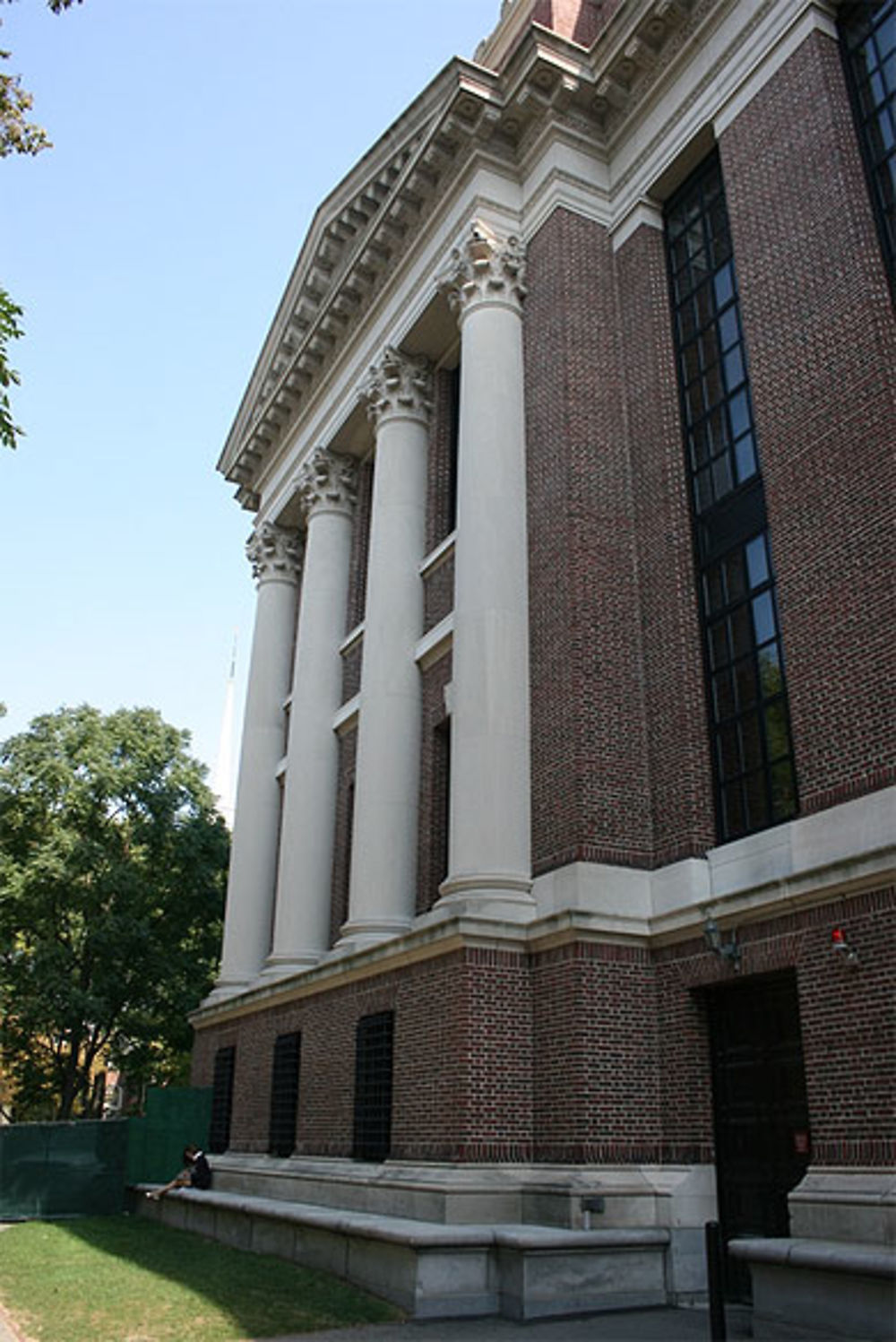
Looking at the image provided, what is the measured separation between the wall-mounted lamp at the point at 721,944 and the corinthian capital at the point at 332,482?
1519cm

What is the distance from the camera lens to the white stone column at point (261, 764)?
81.5ft

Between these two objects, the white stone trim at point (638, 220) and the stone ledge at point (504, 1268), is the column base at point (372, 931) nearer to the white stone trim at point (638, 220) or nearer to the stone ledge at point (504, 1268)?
the stone ledge at point (504, 1268)

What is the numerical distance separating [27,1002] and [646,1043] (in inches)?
1026

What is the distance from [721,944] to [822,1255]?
3715 mm

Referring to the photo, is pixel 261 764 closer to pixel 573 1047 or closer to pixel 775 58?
pixel 573 1047

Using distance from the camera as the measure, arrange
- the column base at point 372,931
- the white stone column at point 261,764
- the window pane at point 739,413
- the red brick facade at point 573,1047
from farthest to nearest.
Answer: the white stone column at point 261,764 < the column base at point 372,931 < the window pane at point 739,413 < the red brick facade at point 573,1047

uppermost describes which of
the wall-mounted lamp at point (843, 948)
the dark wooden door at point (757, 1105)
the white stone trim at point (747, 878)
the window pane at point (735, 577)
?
the window pane at point (735, 577)

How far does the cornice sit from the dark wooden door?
13797 mm

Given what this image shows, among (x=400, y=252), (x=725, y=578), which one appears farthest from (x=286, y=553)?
(x=725, y=578)

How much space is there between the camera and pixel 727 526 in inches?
605

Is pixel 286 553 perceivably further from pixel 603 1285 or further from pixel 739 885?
pixel 603 1285

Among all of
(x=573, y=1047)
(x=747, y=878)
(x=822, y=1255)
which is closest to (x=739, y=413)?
(x=747, y=878)

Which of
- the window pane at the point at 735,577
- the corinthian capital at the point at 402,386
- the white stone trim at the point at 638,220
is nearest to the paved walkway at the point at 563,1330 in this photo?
the window pane at the point at 735,577

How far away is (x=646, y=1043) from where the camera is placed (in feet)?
45.0
